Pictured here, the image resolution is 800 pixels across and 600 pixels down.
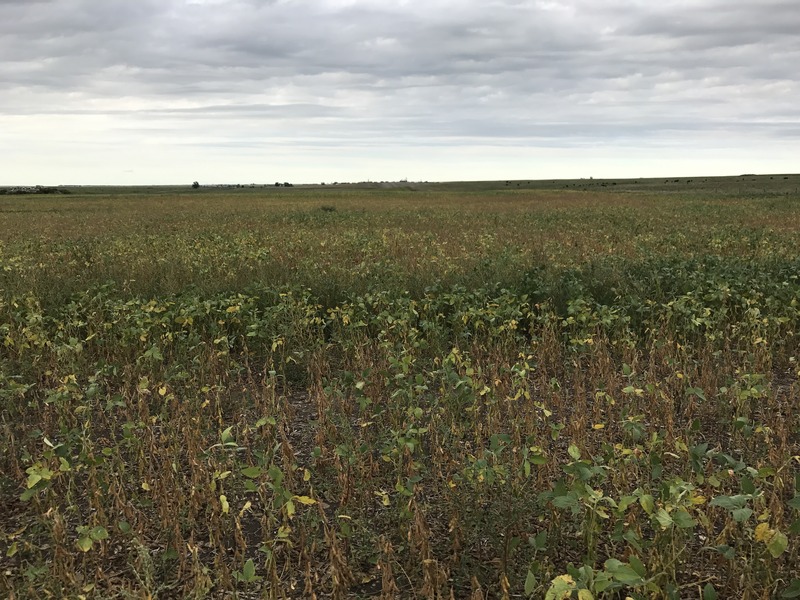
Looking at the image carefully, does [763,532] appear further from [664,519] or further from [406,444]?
[406,444]

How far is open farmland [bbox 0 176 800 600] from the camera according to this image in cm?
295

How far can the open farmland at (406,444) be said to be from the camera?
295cm

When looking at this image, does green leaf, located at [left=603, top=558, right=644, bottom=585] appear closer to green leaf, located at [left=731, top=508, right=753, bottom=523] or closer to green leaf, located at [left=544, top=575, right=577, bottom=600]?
green leaf, located at [left=544, top=575, right=577, bottom=600]

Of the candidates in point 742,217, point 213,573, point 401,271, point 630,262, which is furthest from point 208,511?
point 742,217

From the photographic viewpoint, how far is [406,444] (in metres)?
3.51

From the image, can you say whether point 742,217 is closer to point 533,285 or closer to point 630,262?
point 630,262

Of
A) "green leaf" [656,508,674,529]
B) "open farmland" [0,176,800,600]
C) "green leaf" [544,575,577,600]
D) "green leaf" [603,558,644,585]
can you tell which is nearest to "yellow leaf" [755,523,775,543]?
"open farmland" [0,176,800,600]

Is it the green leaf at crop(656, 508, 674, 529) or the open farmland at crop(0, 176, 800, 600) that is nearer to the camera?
the green leaf at crop(656, 508, 674, 529)

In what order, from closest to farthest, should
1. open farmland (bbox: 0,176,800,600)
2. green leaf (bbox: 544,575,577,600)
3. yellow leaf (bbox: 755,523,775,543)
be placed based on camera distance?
1. green leaf (bbox: 544,575,577,600)
2. yellow leaf (bbox: 755,523,775,543)
3. open farmland (bbox: 0,176,800,600)

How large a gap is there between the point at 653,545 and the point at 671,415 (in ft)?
6.50

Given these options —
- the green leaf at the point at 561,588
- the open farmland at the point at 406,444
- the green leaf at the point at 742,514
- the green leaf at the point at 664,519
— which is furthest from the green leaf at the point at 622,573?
the green leaf at the point at 742,514

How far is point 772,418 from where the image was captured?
4555 mm

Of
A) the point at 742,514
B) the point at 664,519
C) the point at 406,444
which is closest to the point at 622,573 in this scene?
the point at 664,519

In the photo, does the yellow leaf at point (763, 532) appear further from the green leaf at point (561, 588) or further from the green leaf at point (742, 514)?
the green leaf at point (561, 588)
